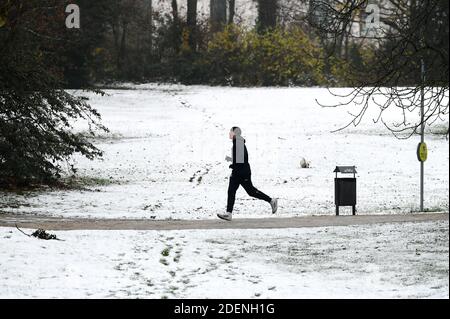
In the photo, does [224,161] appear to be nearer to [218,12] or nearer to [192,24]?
[192,24]

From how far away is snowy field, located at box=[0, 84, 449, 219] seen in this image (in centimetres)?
2008

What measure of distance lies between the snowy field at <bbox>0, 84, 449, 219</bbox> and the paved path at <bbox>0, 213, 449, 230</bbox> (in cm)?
174

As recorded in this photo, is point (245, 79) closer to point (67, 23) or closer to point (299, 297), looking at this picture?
point (67, 23)

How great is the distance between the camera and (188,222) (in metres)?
16.1

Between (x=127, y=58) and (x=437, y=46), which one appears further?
(x=127, y=58)

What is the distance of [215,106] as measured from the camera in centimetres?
4094

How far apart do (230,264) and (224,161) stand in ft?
57.2

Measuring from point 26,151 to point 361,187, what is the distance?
9.08 meters

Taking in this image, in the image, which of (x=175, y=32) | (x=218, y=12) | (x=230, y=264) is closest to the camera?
(x=230, y=264)

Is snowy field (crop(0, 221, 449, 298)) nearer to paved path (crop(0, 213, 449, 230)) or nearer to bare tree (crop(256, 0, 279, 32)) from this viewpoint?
paved path (crop(0, 213, 449, 230))

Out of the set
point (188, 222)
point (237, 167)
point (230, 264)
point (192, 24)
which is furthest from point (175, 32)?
point (230, 264)

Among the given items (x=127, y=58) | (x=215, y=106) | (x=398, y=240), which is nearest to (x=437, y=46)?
(x=398, y=240)

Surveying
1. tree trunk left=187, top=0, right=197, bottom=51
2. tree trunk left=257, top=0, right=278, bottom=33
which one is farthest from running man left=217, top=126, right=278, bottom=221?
tree trunk left=257, top=0, right=278, bottom=33

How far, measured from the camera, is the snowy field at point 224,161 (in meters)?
20.1
